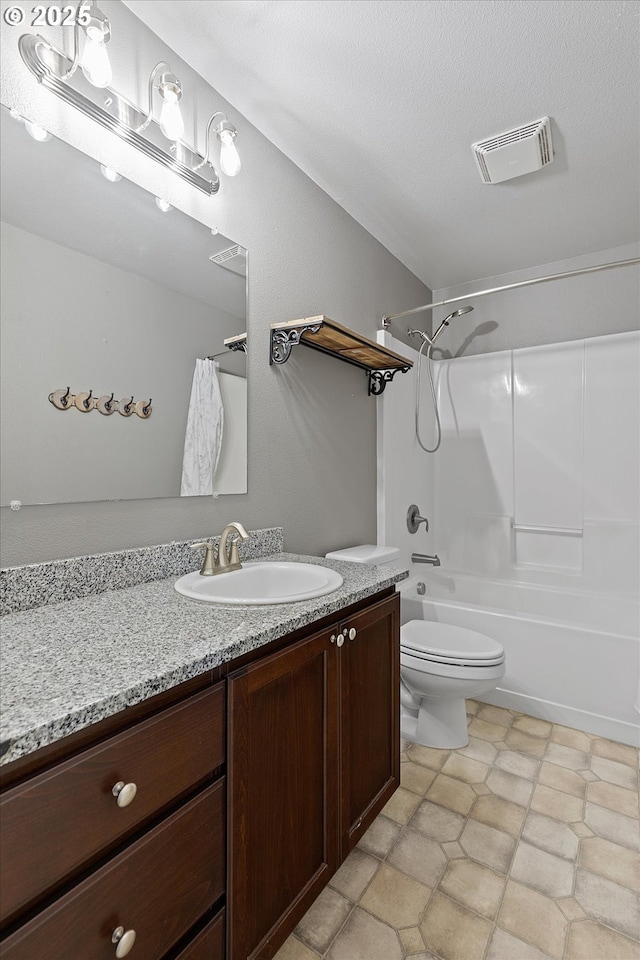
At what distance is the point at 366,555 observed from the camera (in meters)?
2.06

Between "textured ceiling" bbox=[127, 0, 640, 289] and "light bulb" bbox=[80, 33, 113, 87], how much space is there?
0.97ft

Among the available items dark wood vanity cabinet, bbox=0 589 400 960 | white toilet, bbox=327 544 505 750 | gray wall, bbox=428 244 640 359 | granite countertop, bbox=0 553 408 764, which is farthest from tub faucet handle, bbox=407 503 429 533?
granite countertop, bbox=0 553 408 764

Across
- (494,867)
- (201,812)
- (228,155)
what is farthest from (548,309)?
(201,812)

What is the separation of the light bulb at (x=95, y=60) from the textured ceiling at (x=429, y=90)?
296mm

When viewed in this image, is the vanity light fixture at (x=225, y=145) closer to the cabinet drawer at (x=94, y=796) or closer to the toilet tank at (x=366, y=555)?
the toilet tank at (x=366, y=555)

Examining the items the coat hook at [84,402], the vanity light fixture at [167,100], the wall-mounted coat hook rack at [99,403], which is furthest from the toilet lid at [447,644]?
the vanity light fixture at [167,100]

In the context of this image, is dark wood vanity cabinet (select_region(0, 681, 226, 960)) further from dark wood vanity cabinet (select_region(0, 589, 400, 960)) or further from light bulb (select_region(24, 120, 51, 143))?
light bulb (select_region(24, 120, 51, 143))

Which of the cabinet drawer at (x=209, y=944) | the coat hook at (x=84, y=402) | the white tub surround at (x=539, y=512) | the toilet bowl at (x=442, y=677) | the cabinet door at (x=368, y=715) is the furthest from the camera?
the white tub surround at (x=539, y=512)

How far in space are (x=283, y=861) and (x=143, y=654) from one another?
2.06ft

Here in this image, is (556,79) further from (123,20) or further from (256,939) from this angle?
(256,939)

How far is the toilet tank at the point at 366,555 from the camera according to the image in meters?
1.99

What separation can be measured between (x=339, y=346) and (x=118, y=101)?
105 centimetres

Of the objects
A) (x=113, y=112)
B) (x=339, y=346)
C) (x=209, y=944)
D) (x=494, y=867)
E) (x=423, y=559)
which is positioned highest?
(x=113, y=112)

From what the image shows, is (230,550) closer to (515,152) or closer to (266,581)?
(266,581)
